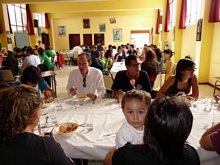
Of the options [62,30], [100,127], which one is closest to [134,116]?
[100,127]

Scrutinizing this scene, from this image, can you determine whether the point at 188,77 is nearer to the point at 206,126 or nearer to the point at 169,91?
the point at 169,91

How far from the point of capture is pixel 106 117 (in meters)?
1.72

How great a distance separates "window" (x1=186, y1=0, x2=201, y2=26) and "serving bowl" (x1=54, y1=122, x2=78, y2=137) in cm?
650

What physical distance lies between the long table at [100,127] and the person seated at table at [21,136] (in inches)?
14.5

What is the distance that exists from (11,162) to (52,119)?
2.68 ft

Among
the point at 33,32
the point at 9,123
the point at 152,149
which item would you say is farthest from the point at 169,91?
the point at 33,32

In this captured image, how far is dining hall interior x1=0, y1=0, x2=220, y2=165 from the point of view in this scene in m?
5.61

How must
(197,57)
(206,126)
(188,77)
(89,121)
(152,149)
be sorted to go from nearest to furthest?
(152,149)
(206,126)
(89,121)
(188,77)
(197,57)

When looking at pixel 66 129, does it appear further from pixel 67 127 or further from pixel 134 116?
pixel 134 116

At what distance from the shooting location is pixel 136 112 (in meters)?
1.25

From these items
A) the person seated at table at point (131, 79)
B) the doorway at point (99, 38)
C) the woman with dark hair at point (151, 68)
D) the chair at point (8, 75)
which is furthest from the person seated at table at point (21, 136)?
the doorway at point (99, 38)

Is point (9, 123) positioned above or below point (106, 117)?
above

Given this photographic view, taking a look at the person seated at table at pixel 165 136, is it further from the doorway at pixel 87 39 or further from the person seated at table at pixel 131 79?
the doorway at pixel 87 39

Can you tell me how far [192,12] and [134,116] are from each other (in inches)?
281
